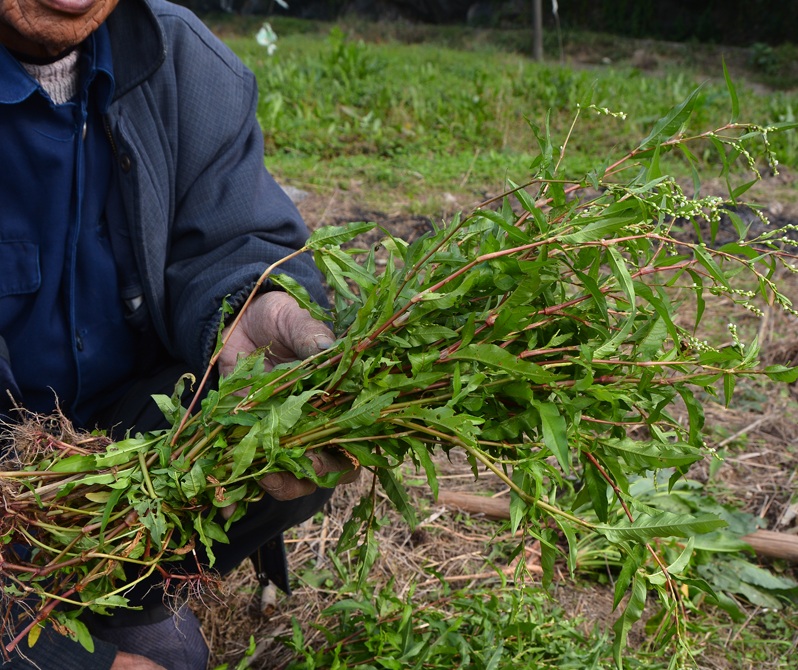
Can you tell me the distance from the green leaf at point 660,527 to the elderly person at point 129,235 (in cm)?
67

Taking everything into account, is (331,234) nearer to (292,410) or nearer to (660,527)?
(292,410)

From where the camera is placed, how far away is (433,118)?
6.76 m

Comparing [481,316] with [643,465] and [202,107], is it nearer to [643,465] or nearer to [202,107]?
[643,465]

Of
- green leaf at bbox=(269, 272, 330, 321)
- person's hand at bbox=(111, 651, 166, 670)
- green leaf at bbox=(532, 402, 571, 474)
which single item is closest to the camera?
green leaf at bbox=(532, 402, 571, 474)

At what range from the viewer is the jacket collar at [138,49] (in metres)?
1.95

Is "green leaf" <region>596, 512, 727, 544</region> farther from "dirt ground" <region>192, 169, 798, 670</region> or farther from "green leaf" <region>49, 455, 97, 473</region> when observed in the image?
"green leaf" <region>49, 455, 97, 473</region>

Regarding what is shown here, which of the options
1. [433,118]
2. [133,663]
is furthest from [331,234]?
[433,118]

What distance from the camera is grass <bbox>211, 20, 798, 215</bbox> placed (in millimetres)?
5715

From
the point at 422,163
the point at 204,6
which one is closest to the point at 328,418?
the point at 422,163

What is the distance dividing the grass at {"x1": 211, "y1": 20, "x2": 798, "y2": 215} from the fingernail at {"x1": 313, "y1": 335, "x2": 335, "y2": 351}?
3373 mm

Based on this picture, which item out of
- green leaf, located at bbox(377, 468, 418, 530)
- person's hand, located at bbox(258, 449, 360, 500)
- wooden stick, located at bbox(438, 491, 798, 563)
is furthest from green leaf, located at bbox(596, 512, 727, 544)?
wooden stick, located at bbox(438, 491, 798, 563)

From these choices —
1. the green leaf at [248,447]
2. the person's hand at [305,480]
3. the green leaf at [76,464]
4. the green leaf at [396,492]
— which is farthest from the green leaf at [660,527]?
the green leaf at [76,464]

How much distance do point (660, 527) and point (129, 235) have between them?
1.37 m

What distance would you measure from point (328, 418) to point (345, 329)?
0.23 m
